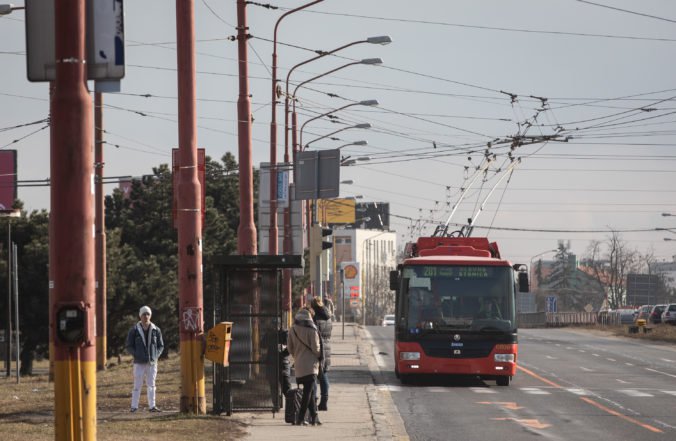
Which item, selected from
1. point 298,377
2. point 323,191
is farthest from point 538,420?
point 323,191

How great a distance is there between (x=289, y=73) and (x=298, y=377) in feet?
86.0

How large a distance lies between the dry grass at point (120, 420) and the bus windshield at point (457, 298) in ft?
20.1

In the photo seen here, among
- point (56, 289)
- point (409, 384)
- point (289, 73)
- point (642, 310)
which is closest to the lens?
point (56, 289)

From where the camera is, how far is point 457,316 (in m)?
30.8

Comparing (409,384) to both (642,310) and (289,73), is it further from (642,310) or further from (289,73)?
(642,310)

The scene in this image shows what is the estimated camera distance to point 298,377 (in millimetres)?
19734

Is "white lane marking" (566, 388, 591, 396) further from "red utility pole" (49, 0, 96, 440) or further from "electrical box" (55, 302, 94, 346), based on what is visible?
"electrical box" (55, 302, 94, 346)

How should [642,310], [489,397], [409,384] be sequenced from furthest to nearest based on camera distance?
1. [642,310]
2. [409,384]
3. [489,397]

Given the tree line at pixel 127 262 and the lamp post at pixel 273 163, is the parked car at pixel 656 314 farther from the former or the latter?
the lamp post at pixel 273 163

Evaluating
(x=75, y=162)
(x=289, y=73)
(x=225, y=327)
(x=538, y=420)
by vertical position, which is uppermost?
(x=289, y=73)

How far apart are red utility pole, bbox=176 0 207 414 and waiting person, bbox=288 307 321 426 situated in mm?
1375

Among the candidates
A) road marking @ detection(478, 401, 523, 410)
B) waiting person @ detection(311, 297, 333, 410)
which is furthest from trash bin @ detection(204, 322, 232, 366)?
road marking @ detection(478, 401, 523, 410)

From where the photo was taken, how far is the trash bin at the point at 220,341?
19.4m

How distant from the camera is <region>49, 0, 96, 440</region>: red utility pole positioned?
11219 mm
